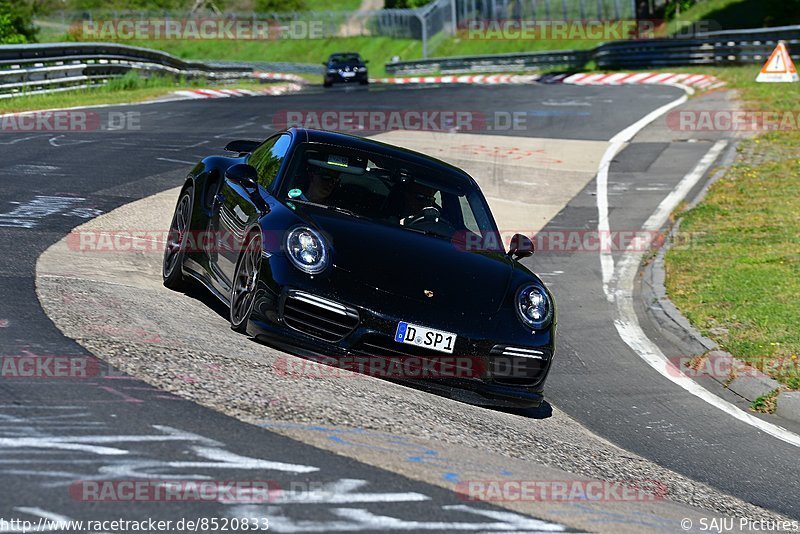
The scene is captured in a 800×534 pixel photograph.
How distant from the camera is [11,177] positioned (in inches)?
535

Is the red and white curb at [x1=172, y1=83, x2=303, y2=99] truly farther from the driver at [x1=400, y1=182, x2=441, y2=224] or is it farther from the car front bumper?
the car front bumper

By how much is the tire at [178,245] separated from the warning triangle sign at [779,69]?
74.2 ft

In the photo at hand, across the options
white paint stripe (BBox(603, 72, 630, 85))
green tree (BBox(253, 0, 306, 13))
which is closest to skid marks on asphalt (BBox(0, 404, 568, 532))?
white paint stripe (BBox(603, 72, 630, 85))

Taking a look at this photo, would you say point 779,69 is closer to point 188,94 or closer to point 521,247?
point 188,94

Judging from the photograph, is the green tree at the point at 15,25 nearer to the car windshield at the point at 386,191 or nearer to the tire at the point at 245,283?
the car windshield at the point at 386,191

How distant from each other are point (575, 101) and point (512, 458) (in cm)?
2380

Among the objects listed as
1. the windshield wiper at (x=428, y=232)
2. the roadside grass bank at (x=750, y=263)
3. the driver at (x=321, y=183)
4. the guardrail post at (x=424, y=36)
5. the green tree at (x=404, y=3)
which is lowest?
the roadside grass bank at (x=750, y=263)

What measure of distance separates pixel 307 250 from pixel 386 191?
Answer: 1.26 metres

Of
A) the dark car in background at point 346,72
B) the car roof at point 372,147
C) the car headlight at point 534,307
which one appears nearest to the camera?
the car headlight at point 534,307

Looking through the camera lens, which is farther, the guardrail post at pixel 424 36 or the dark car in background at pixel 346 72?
the guardrail post at pixel 424 36

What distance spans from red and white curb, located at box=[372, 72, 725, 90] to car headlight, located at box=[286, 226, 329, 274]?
83.5 ft

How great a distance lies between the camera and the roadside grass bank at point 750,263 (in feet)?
31.3

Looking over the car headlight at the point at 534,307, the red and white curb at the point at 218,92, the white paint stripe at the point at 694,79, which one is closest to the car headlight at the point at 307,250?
the car headlight at the point at 534,307

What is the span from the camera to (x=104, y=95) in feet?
91.0
